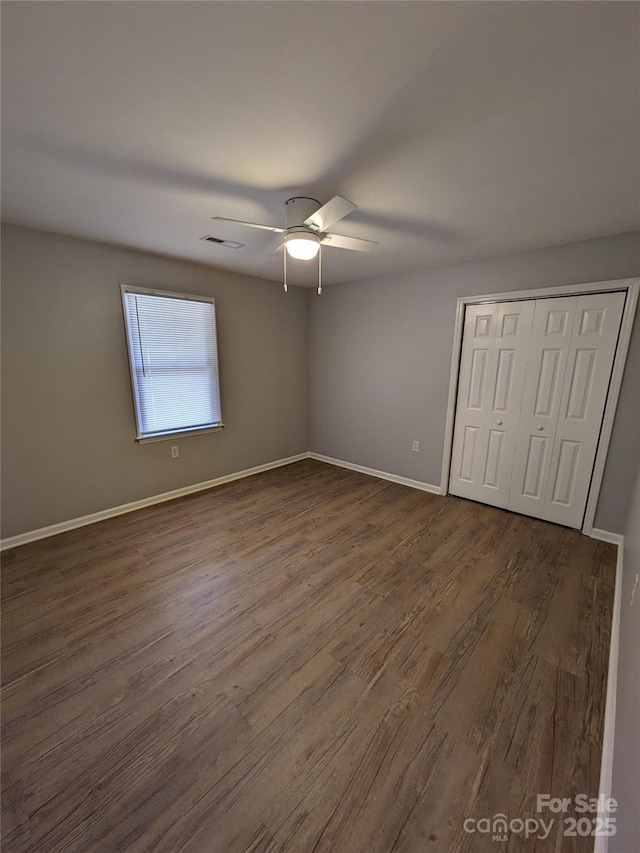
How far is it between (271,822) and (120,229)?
3.41 metres

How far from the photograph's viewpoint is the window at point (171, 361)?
10.00ft

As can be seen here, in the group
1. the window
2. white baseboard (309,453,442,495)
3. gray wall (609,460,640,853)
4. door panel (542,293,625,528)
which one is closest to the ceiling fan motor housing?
the window

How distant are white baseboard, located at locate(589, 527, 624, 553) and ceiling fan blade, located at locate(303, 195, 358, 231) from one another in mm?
3128

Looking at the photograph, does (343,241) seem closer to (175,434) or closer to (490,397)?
(490,397)

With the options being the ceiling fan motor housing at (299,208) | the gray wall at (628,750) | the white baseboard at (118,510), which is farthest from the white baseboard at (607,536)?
the white baseboard at (118,510)

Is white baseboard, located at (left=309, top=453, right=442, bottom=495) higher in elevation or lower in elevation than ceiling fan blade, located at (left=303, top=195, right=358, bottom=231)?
lower

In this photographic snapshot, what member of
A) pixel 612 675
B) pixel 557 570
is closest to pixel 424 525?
pixel 557 570

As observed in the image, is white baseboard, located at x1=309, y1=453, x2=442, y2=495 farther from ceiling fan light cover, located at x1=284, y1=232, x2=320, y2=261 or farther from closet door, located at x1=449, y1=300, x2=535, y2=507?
ceiling fan light cover, located at x1=284, y1=232, x2=320, y2=261

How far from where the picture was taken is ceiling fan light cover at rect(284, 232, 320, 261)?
6.25ft

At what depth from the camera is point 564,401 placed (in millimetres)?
2787

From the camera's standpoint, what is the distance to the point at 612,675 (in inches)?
60.0

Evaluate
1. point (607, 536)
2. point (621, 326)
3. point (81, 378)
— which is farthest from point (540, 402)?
point (81, 378)

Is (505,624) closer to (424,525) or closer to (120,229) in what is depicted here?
(424,525)

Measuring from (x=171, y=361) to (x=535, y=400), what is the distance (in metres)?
3.50
